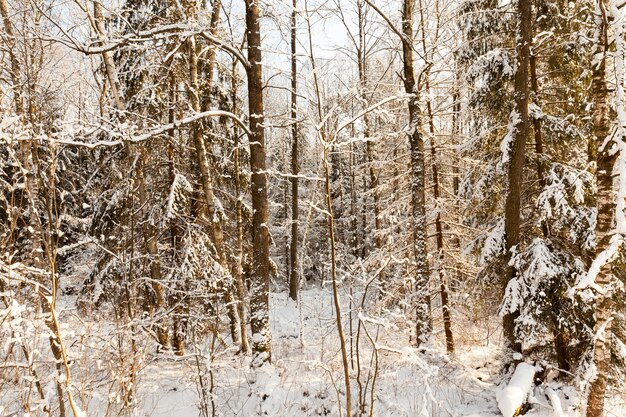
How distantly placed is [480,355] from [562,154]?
4.89 meters

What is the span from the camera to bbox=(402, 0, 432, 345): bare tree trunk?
7.48 metres

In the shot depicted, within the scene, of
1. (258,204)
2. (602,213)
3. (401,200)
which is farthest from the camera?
(401,200)

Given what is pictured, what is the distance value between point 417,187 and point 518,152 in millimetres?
2090

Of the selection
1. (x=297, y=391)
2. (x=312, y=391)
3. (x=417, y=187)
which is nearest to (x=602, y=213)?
(x=417, y=187)

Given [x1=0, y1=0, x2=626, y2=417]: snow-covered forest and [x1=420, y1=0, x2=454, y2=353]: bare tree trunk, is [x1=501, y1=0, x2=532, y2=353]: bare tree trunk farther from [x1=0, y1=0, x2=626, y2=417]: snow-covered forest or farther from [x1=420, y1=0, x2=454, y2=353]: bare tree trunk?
[x1=420, y1=0, x2=454, y2=353]: bare tree trunk

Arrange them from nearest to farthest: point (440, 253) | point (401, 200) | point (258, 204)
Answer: point (258, 204)
point (440, 253)
point (401, 200)

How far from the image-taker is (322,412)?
5238mm

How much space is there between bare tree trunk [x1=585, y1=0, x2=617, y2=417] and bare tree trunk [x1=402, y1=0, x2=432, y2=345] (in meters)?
3.20

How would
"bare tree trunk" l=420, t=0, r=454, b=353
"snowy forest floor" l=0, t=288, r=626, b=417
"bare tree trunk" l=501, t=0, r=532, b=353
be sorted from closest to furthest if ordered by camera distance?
"snowy forest floor" l=0, t=288, r=626, b=417
"bare tree trunk" l=501, t=0, r=532, b=353
"bare tree trunk" l=420, t=0, r=454, b=353

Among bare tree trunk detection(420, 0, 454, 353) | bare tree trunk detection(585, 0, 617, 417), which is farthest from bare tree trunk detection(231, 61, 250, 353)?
bare tree trunk detection(585, 0, 617, 417)

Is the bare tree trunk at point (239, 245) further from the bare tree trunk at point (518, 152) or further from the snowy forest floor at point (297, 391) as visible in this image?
the bare tree trunk at point (518, 152)

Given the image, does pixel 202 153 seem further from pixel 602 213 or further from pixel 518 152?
pixel 602 213

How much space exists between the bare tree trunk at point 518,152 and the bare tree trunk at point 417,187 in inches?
65.3

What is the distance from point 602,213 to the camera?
4480 mm
